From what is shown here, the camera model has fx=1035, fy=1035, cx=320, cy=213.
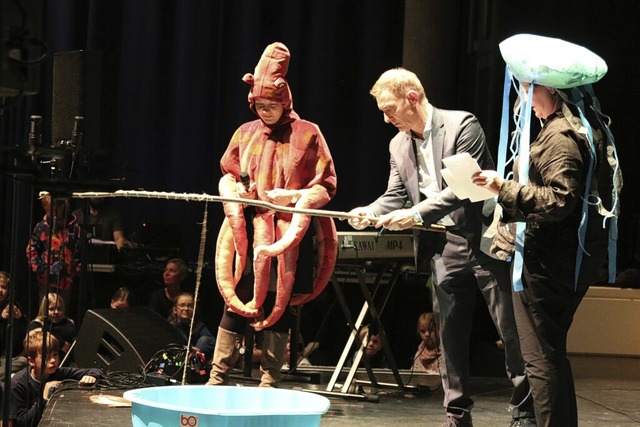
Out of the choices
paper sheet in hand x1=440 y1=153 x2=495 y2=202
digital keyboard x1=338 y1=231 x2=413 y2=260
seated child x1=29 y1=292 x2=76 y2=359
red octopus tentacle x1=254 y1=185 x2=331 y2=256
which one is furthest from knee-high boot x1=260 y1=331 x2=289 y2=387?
seated child x1=29 y1=292 x2=76 y2=359

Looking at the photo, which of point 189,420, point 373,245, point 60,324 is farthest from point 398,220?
point 60,324

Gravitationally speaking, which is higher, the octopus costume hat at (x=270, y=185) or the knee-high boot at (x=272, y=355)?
→ the octopus costume hat at (x=270, y=185)

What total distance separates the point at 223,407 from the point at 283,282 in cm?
115

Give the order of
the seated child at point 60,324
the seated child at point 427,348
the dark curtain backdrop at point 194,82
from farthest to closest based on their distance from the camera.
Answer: the dark curtain backdrop at point 194,82
the seated child at point 427,348
the seated child at point 60,324

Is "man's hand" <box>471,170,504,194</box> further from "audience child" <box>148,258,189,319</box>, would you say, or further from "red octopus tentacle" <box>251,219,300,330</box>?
"audience child" <box>148,258,189,319</box>

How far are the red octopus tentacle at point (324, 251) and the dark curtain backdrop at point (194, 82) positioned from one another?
300cm

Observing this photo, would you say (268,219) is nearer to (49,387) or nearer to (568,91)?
(49,387)

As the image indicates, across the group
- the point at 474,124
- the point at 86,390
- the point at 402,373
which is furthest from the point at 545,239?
the point at 402,373

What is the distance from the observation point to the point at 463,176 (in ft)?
10.7

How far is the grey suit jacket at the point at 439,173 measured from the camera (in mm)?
3686

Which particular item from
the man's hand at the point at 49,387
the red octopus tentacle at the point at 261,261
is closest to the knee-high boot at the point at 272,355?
the red octopus tentacle at the point at 261,261

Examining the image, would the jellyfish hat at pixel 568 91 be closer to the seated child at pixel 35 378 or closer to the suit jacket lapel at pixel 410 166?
the suit jacket lapel at pixel 410 166

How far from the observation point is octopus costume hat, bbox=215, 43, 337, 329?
4.52m

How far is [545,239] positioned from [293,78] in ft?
16.8
